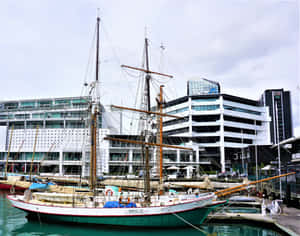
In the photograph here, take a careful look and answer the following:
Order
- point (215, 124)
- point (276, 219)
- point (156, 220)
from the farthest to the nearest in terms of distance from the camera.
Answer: point (215, 124) < point (156, 220) < point (276, 219)

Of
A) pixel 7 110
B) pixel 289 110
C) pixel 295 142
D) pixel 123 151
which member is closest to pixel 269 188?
pixel 295 142

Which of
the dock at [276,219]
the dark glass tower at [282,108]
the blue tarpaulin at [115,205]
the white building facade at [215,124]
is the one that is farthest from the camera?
the dark glass tower at [282,108]

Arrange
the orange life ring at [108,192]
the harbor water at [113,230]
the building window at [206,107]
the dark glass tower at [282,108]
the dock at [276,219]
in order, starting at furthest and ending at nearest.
A: 1. the dark glass tower at [282,108]
2. the building window at [206,107]
3. the orange life ring at [108,192]
4. the harbor water at [113,230]
5. the dock at [276,219]

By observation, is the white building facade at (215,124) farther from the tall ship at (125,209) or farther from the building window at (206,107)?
the tall ship at (125,209)

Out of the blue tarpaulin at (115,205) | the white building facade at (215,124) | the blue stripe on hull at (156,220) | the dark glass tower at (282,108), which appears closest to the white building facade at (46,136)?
the white building facade at (215,124)

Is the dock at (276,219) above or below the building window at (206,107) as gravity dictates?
below

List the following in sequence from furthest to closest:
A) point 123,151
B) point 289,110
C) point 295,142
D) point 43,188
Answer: point 289,110
point 123,151
point 295,142
point 43,188

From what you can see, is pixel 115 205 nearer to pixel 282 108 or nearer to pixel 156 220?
pixel 156 220

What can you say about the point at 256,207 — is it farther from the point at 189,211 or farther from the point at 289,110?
the point at 289,110

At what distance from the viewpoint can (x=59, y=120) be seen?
251ft

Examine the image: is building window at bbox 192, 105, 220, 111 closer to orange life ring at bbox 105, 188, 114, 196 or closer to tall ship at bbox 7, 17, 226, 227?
tall ship at bbox 7, 17, 226, 227

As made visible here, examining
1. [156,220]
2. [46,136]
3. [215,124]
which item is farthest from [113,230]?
[215,124]

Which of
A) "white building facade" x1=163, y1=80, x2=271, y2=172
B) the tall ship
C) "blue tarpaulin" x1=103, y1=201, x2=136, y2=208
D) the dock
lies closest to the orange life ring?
the tall ship

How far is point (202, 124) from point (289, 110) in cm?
11644
